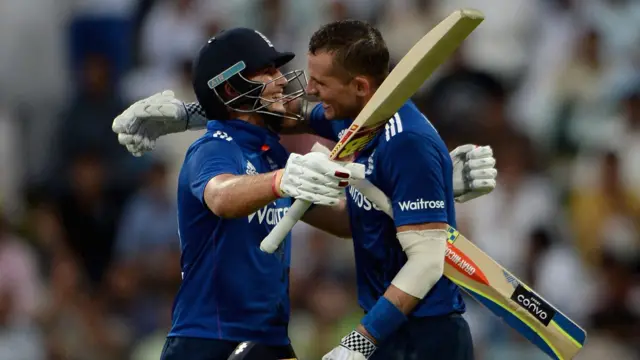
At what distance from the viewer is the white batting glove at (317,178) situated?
4738 mm

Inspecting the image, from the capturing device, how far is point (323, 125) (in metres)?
5.95

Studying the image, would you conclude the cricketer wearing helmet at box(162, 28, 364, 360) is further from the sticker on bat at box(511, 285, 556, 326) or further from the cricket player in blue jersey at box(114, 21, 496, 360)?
the sticker on bat at box(511, 285, 556, 326)

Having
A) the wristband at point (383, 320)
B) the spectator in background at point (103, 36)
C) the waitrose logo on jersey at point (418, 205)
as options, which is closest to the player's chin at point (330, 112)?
the waitrose logo on jersey at point (418, 205)

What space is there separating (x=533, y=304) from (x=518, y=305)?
0.20 ft

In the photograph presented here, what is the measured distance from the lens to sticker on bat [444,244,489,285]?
18.0 ft

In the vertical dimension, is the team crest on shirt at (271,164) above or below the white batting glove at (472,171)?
above

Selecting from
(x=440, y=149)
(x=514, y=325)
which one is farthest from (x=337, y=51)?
(x=514, y=325)

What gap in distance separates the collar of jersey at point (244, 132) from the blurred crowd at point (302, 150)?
334 centimetres

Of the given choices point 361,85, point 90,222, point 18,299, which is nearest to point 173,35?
point 90,222

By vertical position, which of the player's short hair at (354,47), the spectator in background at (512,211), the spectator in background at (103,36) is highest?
the player's short hair at (354,47)

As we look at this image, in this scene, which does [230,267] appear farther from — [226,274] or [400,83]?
[400,83]

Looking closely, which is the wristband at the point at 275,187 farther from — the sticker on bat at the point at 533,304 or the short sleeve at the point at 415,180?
the sticker on bat at the point at 533,304

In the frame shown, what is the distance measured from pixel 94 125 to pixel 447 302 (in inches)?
224

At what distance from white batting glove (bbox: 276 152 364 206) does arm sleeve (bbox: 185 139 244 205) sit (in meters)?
0.47
